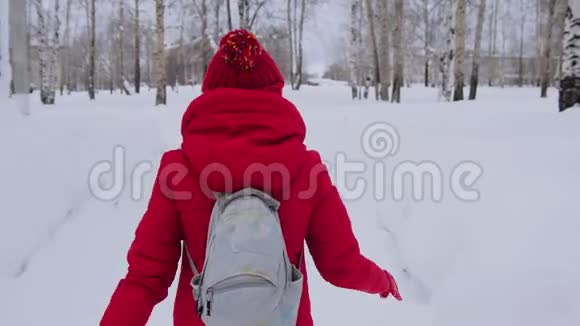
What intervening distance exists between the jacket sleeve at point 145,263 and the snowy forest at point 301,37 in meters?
6.66

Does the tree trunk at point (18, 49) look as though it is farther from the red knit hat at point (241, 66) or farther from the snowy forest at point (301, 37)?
the red knit hat at point (241, 66)

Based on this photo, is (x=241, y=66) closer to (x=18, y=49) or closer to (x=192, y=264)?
(x=192, y=264)

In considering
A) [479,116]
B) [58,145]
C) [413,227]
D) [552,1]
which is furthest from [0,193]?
[552,1]

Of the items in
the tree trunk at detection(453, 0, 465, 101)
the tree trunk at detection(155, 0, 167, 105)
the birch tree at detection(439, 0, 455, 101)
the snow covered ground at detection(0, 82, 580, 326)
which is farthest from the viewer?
the tree trunk at detection(155, 0, 167, 105)

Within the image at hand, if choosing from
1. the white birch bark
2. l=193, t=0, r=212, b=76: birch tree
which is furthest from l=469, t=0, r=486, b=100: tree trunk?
the white birch bark

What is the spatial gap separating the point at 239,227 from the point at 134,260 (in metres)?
0.37

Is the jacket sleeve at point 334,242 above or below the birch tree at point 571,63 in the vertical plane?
below

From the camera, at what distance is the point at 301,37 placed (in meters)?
31.5

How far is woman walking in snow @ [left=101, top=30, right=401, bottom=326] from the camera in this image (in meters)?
1.29

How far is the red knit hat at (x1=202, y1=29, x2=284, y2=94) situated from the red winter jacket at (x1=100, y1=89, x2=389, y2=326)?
57 mm

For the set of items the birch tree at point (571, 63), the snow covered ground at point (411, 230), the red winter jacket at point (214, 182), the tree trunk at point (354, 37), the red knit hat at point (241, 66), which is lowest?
the snow covered ground at point (411, 230)

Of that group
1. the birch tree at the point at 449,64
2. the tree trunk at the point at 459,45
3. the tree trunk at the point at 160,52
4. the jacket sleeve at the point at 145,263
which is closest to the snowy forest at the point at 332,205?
the jacket sleeve at the point at 145,263

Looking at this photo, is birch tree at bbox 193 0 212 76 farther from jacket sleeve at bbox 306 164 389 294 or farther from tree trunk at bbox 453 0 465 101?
jacket sleeve at bbox 306 164 389 294

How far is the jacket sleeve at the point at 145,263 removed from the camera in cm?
134
